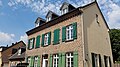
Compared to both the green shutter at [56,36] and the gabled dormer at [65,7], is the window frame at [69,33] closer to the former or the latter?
the green shutter at [56,36]

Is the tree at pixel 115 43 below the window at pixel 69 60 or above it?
above

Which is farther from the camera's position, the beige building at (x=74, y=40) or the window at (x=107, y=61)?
the window at (x=107, y=61)

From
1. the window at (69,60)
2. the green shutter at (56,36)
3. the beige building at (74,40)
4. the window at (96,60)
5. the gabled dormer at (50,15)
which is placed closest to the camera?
the beige building at (74,40)

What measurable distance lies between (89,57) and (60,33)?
A: 450 cm

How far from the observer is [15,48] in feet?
128

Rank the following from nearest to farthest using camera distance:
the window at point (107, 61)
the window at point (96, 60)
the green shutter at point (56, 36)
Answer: the window at point (96, 60)
the green shutter at point (56, 36)
the window at point (107, 61)

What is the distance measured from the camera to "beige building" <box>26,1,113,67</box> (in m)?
15.2

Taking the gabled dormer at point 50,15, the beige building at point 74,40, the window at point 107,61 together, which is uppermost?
the gabled dormer at point 50,15

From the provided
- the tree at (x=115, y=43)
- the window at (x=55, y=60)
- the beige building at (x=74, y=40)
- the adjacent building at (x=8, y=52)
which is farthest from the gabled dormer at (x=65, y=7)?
the adjacent building at (x=8, y=52)

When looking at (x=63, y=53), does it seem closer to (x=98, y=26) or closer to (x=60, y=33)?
(x=60, y=33)

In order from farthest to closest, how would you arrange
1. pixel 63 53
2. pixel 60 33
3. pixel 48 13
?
pixel 48 13 → pixel 60 33 → pixel 63 53

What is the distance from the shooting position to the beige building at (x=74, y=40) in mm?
15203

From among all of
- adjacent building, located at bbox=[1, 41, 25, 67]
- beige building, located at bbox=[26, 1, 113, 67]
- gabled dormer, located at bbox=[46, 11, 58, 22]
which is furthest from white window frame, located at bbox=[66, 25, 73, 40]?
adjacent building, located at bbox=[1, 41, 25, 67]

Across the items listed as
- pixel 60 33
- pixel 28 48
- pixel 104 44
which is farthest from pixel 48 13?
pixel 104 44
